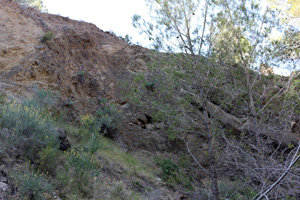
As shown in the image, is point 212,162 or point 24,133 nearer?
point 24,133

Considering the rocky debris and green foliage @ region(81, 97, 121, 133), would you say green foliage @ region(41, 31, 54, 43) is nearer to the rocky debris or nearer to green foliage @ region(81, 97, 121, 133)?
green foliage @ region(81, 97, 121, 133)

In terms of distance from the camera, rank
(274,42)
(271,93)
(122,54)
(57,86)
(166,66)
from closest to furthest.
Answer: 1. (274,42)
2. (271,93)
3. (166,66)
4. (57,86)
5. (122,54)

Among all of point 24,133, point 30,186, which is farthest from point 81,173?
point 24,133

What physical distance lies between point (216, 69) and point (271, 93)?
1700 millimetres

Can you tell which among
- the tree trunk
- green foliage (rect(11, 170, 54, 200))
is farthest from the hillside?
the tree trunk

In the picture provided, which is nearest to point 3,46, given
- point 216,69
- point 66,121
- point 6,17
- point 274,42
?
point 6,17

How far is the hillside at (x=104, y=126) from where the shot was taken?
536 centimetres

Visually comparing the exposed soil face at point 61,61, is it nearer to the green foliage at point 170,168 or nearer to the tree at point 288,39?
the green foliage at point 170,168

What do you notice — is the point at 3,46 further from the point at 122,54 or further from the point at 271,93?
the point at 271,93

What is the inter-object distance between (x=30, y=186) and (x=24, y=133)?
1.69m

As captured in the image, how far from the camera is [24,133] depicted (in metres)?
5.58

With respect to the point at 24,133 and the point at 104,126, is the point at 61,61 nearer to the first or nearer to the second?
the point at 104,126

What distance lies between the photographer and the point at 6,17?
11.1 metres

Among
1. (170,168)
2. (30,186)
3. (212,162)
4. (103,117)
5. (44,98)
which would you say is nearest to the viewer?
(30,186)
